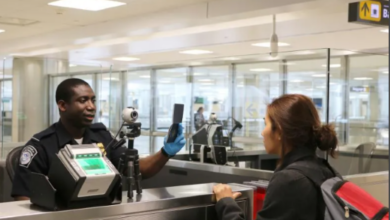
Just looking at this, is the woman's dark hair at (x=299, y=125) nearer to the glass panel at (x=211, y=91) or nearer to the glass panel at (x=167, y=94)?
the glass panel at (x=211, y=91)

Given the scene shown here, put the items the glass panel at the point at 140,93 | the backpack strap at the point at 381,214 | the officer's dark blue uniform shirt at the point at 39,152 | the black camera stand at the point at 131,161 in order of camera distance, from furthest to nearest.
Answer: the glass panel at the point at 140,93 → the officer's dark blue uniform shirt at the point at 39,152 → the black camera stand at the point at 131,161 → the backpack strap at the point at 381,214

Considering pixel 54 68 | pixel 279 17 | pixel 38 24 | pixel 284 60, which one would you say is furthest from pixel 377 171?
pixel 38 24

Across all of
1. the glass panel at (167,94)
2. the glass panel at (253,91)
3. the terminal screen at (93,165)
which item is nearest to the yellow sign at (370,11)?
the glass panel at (253,91)

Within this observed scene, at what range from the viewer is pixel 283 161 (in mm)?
1859

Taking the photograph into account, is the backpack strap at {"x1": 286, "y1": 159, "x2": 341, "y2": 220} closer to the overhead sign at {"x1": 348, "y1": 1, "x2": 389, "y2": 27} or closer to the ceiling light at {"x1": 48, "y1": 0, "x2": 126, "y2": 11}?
the overhead sign at {"x1": 348, "y1": 1, "x2": 389, "y2": 27}

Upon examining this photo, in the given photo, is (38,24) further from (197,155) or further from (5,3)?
(197,155)

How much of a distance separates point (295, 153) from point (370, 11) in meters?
3.27

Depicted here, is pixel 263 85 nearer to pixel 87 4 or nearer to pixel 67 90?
pixel 87 4

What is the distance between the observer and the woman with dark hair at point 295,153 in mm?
1760

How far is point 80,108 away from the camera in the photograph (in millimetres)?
2518

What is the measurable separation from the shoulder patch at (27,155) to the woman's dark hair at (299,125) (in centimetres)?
105

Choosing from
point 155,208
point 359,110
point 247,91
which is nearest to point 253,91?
point 247,91

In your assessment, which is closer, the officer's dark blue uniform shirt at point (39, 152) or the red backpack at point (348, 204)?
the red backpack at point (348, 204)

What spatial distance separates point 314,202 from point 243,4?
4621 millimetres
